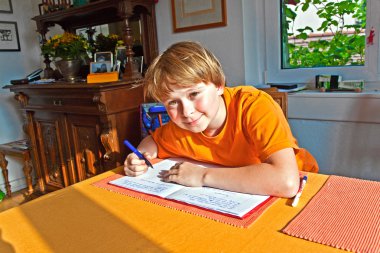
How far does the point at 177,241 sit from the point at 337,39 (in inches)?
65.6

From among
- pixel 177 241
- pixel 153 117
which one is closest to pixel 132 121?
pixel 153 117

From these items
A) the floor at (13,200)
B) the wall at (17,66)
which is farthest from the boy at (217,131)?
the wall at (17,66)

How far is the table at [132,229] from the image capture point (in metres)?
0.63

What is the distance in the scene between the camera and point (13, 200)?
2.96 metres

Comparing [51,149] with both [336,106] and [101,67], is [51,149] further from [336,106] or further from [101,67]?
[336,106]

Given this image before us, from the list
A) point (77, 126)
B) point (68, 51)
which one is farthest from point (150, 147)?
point (68, 51)

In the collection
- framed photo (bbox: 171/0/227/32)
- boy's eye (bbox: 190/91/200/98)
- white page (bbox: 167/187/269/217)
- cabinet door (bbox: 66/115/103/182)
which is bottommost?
cabinet door (bbox: 66/115/103/182)

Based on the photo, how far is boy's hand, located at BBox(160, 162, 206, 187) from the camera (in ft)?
2.96

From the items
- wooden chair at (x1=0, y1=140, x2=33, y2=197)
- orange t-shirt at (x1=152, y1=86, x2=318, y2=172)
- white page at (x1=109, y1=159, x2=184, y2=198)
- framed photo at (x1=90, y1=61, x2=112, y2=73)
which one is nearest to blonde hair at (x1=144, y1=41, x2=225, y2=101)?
orange t-shirt at (x1=152, y1=86, x2=318, y2=172)

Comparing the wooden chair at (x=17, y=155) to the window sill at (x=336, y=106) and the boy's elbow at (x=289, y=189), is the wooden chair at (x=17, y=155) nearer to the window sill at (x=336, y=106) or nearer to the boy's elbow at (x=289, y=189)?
the window sill at (x=336, y=106)

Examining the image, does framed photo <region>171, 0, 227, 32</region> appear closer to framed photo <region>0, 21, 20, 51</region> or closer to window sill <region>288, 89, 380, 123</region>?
window sill <region>288, 89, 380, 123</region>

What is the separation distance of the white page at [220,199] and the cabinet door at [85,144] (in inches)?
51.5

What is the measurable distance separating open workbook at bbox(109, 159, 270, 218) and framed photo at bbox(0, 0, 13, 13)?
2.63 m

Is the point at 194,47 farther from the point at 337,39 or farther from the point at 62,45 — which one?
the point at 62,45
